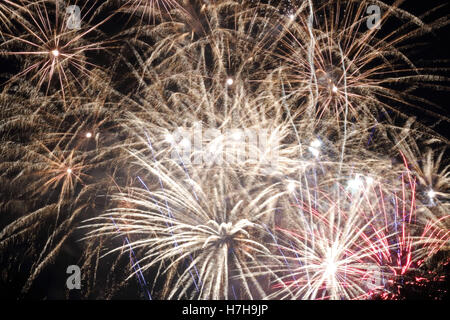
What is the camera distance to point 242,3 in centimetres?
780

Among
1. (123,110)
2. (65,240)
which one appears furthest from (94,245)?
(123,110)

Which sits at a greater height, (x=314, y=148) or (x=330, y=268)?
(x=314, y=148)

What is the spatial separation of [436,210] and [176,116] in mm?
7322

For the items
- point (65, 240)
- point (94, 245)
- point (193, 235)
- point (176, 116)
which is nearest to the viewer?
point (193, 235)

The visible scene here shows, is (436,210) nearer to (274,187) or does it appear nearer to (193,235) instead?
(274,187)
